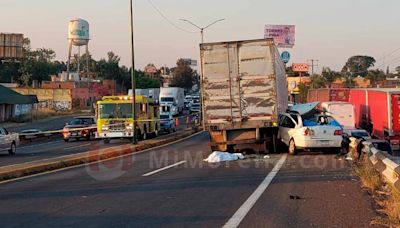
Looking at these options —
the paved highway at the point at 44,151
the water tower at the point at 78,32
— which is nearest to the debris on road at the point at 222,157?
the paved highway at the point at 44,151

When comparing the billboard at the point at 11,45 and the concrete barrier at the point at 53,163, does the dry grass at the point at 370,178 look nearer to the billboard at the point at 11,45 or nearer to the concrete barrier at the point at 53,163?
the concrete barrier at the point at 53,163

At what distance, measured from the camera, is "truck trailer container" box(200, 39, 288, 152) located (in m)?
22.5

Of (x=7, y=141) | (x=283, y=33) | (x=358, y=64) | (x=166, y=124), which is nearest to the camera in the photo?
(x=7, y=141)

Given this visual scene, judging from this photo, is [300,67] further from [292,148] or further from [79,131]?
[292,148]

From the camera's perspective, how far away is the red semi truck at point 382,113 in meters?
28.5

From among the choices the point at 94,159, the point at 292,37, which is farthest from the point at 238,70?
the point at 292,37

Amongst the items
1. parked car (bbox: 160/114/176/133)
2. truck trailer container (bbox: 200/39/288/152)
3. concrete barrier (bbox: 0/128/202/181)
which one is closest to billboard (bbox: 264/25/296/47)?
parked car (bbox: 160/114/176/133)

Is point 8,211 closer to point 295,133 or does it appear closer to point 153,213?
point 153,213

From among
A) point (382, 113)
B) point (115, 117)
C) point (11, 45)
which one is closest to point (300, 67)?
point (11, 45)

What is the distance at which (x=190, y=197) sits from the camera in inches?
466

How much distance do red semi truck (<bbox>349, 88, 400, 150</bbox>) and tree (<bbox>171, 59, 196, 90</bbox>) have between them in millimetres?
125293

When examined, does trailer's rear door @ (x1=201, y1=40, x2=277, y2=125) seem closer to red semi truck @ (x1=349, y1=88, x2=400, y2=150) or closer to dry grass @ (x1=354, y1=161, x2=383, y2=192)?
dry grass @ (x1=354, y1=161, x2=383, y2=192)

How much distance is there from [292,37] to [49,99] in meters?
38.6

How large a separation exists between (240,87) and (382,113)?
10889 mm
